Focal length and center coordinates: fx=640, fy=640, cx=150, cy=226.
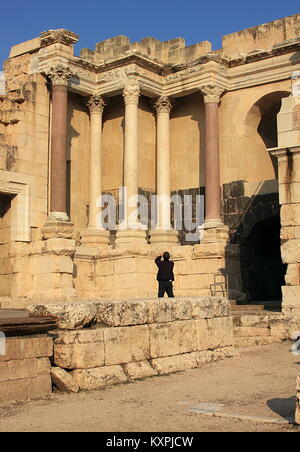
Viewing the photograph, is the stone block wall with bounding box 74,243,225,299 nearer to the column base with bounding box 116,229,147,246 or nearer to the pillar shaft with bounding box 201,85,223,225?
the column base with bounding box 116,229,147,246

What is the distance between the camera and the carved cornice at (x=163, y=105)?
940 inches

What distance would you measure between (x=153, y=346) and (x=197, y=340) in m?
1.14

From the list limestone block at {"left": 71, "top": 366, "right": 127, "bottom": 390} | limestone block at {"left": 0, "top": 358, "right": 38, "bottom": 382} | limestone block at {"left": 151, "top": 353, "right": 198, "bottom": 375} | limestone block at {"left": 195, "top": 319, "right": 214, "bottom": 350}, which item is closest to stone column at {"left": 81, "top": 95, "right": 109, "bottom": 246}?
limestone block at {"left": 195, "top": 319, "right": 214, "bottom": 350}

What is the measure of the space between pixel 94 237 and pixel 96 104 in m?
5.05

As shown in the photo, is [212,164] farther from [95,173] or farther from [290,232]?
[290,232]

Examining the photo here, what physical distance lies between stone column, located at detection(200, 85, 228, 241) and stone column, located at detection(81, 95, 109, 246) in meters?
Result: 3.84

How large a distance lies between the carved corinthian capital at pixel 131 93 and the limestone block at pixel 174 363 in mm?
14322

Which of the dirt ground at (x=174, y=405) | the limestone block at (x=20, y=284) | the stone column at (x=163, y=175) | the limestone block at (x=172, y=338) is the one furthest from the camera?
the stone column at (x=163, y=175)

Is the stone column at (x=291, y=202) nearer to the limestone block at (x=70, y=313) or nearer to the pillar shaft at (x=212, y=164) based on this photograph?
the limestone block at (x=70, y=313)

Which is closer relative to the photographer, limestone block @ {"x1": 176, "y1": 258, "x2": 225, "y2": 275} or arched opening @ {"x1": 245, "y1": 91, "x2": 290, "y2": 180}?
limestone block @ {"x1": 176, "y1": 258, "x2": 225, "y2": 275}

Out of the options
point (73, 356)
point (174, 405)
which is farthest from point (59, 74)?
point (174, 405)

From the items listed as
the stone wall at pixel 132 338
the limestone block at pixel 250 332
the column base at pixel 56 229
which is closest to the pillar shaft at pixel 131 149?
the column base at pixel 56 229

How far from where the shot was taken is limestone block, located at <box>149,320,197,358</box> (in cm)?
899
